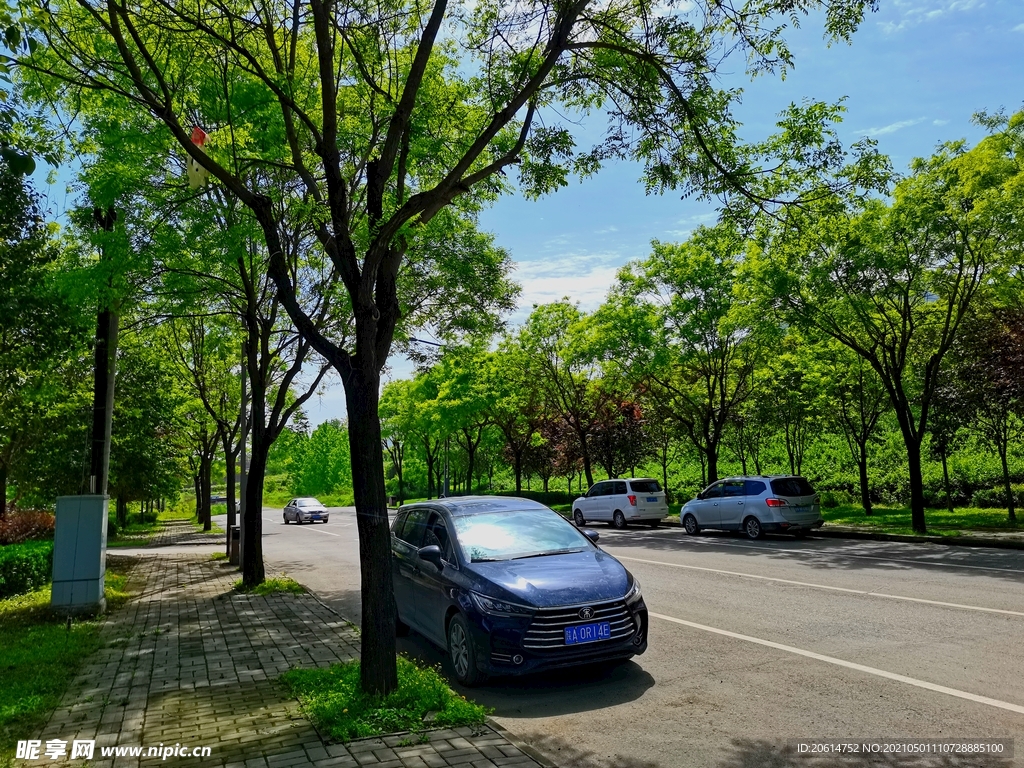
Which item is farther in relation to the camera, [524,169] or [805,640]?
[524,169]

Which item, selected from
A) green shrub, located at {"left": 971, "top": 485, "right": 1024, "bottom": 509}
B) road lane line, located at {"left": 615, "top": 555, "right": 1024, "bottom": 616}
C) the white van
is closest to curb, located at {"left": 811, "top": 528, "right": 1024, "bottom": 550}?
the white van

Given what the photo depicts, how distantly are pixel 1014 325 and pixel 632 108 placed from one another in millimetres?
15004

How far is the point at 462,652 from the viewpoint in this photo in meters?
6.59

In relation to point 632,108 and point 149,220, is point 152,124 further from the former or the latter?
point 632,108

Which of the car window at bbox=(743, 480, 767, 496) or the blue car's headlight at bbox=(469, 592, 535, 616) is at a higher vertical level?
the car window at bbox=(743, 480, 767, 496)

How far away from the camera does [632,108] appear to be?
8148 mm

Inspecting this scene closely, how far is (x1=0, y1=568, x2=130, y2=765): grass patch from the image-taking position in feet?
18.6

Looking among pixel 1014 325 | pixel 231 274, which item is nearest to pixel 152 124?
pixel 231 274

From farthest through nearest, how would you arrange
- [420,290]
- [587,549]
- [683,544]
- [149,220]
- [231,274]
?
[683,544], [420,290], [231,274], [149,220], [587,549]

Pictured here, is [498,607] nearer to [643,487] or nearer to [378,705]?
[378,705]

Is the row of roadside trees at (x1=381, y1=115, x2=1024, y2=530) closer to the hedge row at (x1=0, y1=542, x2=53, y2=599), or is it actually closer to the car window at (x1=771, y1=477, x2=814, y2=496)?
the car window at (x1=771, y1=477, x2=814, y2=496)

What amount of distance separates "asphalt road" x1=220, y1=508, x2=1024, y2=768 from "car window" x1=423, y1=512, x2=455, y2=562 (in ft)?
3.93

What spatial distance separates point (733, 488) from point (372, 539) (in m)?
17.0

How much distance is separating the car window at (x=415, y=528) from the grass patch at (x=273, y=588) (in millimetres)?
4529
